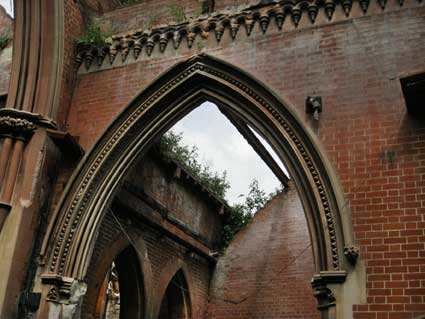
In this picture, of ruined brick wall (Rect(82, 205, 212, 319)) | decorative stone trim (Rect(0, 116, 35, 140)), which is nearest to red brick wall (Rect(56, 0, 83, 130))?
decorative stone trim (Rect(0, 116, 35, 140))

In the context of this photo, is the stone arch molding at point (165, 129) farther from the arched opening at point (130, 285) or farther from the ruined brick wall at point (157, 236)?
the arched opening at point (130, 285)

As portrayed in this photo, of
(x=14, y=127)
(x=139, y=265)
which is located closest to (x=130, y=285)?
(x=139, y=265)

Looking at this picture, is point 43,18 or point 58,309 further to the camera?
point 43,18

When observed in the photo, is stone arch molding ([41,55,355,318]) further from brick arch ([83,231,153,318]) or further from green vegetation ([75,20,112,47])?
brick arch ([83,231,153,318])

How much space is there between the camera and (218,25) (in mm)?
7824

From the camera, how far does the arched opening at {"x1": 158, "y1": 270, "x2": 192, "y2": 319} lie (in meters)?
11.9

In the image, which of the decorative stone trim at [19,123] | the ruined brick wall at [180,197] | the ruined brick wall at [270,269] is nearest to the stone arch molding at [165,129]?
the decorative stone trim at [19,123]

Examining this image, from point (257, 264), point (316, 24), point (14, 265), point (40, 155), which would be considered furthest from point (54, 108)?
point (257, 264)

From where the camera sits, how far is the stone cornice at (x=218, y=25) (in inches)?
283

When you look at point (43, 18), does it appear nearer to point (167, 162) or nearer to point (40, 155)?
point (40, 155)

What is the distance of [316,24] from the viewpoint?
722 centimetres

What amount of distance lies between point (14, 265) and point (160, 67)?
11.6ft

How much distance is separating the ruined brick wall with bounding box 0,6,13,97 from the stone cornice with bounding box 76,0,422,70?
51.2 inches

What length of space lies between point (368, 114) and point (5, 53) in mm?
6318
